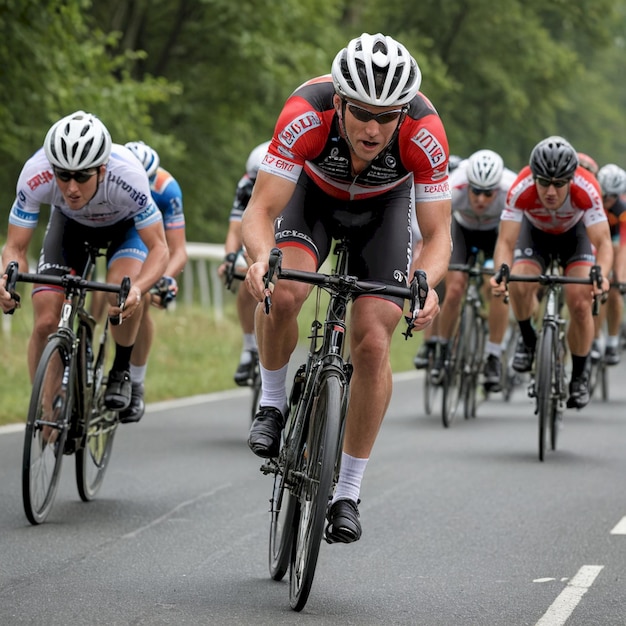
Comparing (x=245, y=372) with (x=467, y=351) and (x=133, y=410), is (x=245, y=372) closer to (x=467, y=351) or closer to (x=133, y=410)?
(x=467, y=351)

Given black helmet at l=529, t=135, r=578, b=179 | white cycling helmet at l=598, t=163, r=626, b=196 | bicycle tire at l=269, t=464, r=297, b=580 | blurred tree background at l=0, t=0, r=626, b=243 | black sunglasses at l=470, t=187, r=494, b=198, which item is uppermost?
blurred tree background at l=0, t=0, r=626, b=243

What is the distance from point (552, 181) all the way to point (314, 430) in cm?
519

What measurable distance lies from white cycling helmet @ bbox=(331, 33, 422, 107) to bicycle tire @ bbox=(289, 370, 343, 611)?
1119 mm

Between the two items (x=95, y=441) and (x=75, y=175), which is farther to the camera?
(x=95, y=441)

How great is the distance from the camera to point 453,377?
1308 cm

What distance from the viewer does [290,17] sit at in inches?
1080

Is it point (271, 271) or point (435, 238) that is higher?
point (435, 238)

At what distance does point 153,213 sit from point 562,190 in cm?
356

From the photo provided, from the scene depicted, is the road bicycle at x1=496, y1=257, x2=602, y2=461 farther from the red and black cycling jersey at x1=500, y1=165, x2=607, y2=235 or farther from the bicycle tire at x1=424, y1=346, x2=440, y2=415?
the bicycle tire at x1=424, y1=346, x2=440, y2=415

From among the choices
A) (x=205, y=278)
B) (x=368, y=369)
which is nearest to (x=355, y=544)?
(x=368, y=369)

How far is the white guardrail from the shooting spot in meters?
22.0

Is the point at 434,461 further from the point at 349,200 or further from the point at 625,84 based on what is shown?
the point at 625,84

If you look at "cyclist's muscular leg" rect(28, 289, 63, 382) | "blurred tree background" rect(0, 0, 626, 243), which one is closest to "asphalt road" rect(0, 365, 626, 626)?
"cyclist's muscular leg" rect(28, 289, 63, 382)

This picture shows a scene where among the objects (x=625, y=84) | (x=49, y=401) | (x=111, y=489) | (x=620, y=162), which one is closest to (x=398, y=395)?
(x=111, y=489)
